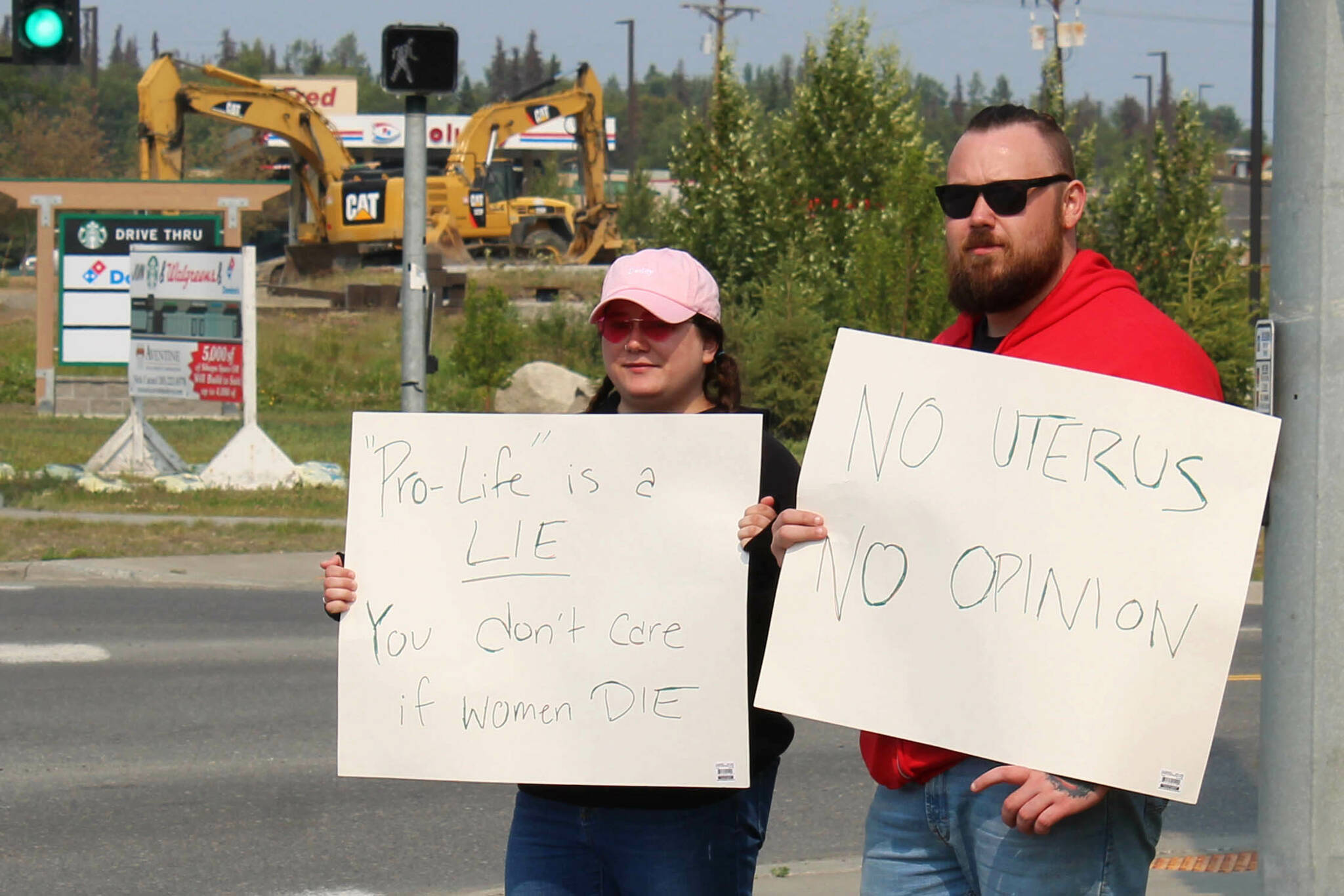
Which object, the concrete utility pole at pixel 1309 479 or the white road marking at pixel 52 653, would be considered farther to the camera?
the white road marking at pixel 52 653

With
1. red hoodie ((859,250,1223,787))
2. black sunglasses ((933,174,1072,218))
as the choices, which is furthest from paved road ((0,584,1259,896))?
black sunglasses ((933,174,1072,218))

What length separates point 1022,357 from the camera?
256 cm

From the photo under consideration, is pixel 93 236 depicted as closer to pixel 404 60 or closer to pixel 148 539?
pixel 148 539

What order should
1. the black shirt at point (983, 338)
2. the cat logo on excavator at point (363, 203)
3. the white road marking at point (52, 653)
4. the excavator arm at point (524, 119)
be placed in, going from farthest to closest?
the cat logo on excavator at point (363, 203) < the excavator arm at point (524, 119) < the white road marking at point (52, 653) < the black shirt at point (983, 338)

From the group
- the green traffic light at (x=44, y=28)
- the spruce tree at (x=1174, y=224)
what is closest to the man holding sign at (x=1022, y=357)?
the green traffic light at (x=44, y=28)

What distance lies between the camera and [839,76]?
27.2 metres

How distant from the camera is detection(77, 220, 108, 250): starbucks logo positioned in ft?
65.3

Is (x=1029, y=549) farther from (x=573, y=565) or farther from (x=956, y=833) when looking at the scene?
(x=573, y=565)

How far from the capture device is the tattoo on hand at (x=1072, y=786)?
8.00 ft

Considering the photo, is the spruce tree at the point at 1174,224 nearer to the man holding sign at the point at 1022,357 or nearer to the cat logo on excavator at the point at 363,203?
the cat logo on excavator at the point at 363,203

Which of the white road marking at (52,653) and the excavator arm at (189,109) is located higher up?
the excavator arm at (189,109)

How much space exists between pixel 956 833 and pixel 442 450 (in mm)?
1174

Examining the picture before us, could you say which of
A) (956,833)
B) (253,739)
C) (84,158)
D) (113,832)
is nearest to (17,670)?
(253,739)

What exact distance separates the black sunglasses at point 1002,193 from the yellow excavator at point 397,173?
2170cm
